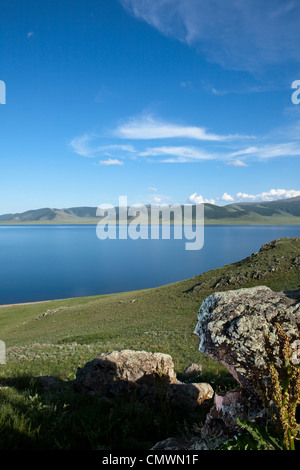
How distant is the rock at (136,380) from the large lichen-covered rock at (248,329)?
7.29ft

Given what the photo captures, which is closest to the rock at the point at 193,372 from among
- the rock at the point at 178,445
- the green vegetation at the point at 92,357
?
the green vegetation at the point at 92,357

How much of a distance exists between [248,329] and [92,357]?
1253 cm

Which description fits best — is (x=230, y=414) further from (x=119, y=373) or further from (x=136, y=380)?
(x=119, y=373)

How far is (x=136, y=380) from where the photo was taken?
7848 mm

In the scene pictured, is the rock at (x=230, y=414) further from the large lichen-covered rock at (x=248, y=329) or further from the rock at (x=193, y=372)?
the rock at (x=193, y=372)

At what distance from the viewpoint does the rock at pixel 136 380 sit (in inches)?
283

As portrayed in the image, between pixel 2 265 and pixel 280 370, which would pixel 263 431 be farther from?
pixel 2 265

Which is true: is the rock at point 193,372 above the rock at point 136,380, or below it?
below

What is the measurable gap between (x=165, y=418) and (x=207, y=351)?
73.3 inches

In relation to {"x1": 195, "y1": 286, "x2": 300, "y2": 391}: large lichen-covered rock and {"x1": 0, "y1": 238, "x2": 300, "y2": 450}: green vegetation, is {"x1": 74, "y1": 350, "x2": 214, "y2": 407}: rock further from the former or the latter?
{"x1": 195, "y1": 286, "x2": 300, "y2": 391}: large lichen-covered rock

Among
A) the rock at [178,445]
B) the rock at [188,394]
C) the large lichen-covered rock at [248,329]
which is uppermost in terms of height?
the large lichen-covered rock at [248,329]

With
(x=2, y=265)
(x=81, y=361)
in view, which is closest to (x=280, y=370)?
(x=81, y=361)

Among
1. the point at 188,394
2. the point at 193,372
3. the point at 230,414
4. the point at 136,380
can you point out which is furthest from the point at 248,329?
the point at 193,372

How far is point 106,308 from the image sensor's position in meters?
48.3
